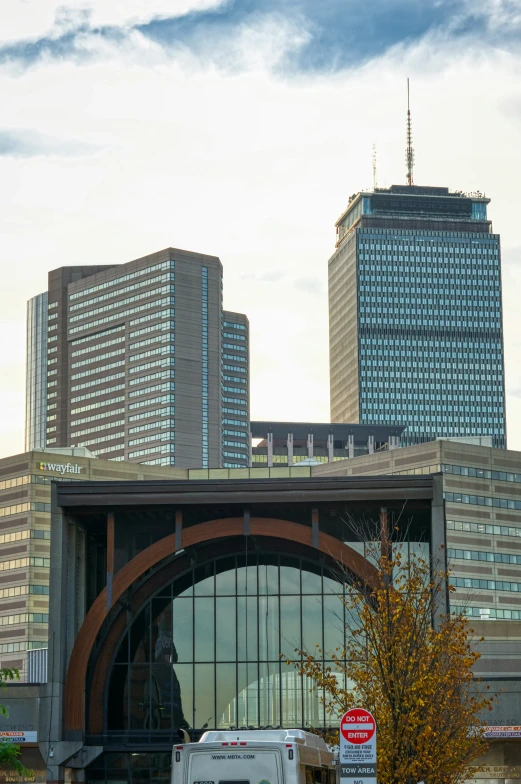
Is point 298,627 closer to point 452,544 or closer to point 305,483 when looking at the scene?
Answer: point 305,483

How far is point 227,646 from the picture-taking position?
54.5 metres

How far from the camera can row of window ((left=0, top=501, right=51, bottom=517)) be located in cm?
19400

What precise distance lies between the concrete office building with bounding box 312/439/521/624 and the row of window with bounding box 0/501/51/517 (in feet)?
172

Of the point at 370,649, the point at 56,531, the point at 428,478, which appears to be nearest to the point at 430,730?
the point at 370,649

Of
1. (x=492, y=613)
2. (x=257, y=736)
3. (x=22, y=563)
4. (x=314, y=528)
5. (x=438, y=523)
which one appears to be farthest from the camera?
(x=22, y=563)

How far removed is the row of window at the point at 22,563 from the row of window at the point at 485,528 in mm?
57078

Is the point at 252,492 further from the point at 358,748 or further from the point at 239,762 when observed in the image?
the point at 358,748

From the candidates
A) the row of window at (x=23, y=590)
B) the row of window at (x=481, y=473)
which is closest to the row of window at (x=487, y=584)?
the row of window at (x=481, y=473)

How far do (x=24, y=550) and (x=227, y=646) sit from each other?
5644 inches

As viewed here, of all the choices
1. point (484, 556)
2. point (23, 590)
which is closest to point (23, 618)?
point (23, 590)

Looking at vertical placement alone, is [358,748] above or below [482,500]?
below

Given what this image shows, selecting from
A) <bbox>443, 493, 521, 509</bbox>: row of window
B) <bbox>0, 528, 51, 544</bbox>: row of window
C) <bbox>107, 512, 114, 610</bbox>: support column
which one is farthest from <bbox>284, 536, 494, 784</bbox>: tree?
<bbox>0, 528, 51, 544</bbox>: row of window

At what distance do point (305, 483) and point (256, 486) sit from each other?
191 centimetres

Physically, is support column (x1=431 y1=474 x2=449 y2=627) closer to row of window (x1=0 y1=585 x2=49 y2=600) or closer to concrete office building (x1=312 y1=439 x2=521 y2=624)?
concrete office building (x1=312 y1=439 x2=521 y2=624)
